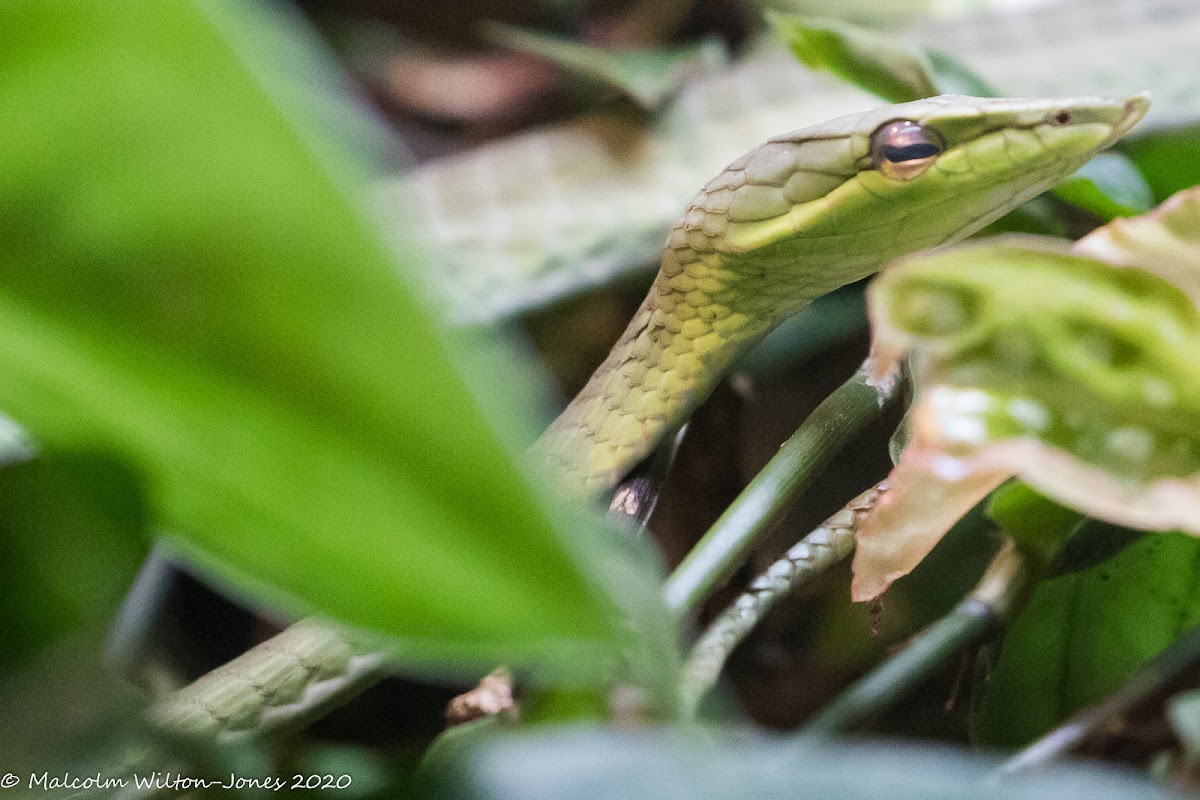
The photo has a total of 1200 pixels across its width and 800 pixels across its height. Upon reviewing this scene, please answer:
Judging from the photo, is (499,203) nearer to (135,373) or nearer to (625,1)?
(625,1)

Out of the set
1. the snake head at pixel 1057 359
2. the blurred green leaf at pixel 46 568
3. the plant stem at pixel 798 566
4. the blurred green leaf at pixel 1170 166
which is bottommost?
the blurred green leaf at pixel 1170 166

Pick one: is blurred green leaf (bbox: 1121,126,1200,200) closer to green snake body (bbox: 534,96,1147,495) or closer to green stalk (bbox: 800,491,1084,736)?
green snake body (bbox: 534,96,1147,495)

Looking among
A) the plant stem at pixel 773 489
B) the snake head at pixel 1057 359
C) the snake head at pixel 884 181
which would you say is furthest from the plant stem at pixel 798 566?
the snake head at pixel 884 181

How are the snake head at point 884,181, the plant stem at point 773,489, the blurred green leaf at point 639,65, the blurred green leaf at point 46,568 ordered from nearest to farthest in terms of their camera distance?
the blurred green leaf at point 46,568, the plant stem at point 773,489, the snake head at point 884,181, the blurred green leaf at point 639,65

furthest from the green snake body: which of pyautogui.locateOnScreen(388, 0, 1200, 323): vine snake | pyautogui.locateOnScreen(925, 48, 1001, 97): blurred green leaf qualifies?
pyautogui.locateOnScreen(388, 0, 1200, 323): vine snake

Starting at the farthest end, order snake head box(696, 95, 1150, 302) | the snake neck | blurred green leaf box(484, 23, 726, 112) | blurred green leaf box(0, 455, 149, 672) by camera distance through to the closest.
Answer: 1. blurred green leaf box(484, 23, 726, 112)
2. the snake neck
3. snake head box(696, 95, 1150, 302)
4. blurred green leaf box(0, 455, 149, 672)

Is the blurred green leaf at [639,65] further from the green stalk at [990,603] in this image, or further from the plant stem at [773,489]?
the green stalk at [990,603]

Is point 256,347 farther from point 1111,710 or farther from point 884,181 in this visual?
point 884,181

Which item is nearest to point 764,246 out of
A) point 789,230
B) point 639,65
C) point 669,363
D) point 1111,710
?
point 789,230
